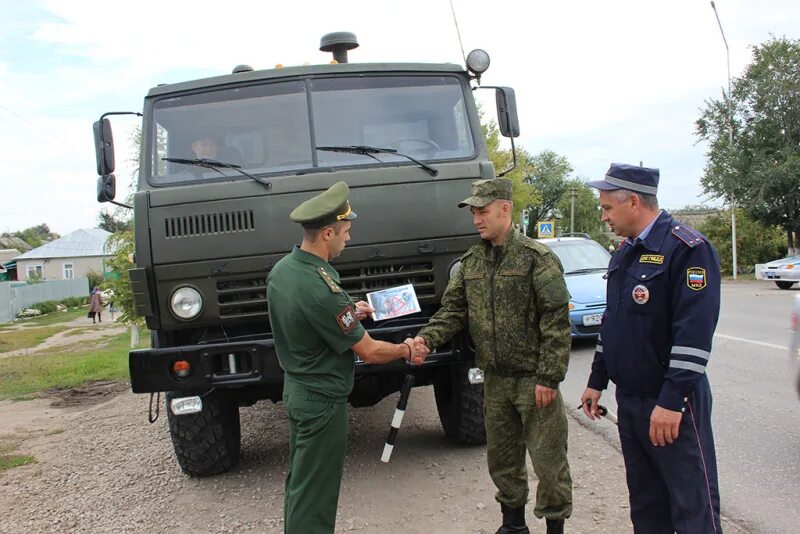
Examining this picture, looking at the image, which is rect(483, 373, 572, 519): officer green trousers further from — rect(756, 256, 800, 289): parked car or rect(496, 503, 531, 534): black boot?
rect(756, 256, 800, 289): parked car

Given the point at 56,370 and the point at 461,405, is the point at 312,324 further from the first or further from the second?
the point at 56,370

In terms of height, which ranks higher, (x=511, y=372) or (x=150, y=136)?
(x=150, y=136)

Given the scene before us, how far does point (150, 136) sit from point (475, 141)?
7.12 feet

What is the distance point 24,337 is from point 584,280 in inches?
755

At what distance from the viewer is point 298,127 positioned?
469 centimetres

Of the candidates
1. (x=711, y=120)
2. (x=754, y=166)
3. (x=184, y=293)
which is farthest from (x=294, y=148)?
(x=711, y=120)

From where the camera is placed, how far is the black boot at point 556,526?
11.0ft

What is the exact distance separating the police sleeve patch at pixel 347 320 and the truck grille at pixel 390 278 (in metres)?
1.22

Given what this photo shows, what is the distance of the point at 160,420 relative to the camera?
23.7 feet

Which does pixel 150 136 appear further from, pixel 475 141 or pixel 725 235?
pixel 725 235

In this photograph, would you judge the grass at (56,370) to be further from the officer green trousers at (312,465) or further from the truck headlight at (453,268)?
the officer green trousers at (312,465)

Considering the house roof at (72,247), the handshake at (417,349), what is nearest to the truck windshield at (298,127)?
the handshake at (417,349)

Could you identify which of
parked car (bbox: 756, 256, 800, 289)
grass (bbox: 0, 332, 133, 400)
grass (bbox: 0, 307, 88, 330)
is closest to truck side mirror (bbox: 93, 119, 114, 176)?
grass (bbox: 0, 332, 133, 400)

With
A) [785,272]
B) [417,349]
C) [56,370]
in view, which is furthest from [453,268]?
[785,272]
